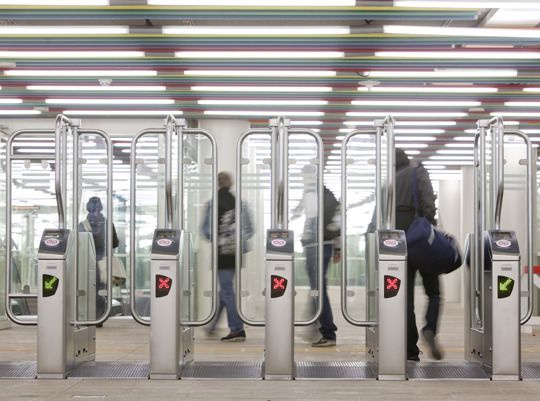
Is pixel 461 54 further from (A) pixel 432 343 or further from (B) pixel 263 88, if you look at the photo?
(A) pixel 432 343

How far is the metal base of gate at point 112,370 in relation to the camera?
5.43 meters

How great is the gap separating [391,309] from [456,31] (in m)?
2.49

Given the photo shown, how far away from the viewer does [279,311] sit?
5383 millimetres

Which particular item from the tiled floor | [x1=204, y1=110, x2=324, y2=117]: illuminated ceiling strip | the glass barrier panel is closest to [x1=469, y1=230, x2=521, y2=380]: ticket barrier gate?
the tiled floor

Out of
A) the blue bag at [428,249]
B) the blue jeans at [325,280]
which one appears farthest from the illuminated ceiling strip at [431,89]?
the blue bag at [428,249]

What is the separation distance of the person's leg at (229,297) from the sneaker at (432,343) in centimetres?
222

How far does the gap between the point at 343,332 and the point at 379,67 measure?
282cm

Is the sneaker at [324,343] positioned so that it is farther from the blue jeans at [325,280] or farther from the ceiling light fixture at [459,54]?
the ceiling light fixture at [459,54]

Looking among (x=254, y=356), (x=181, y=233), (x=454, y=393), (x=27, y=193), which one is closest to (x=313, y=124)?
(x=27, y=193)

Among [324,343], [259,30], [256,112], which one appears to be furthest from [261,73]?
[324,343]

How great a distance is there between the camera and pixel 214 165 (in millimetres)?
5953

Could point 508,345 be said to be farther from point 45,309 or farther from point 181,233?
point 45,309

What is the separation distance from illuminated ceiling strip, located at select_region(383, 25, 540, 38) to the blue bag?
4.25 ft

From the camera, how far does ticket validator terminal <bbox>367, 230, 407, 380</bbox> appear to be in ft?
17.5
